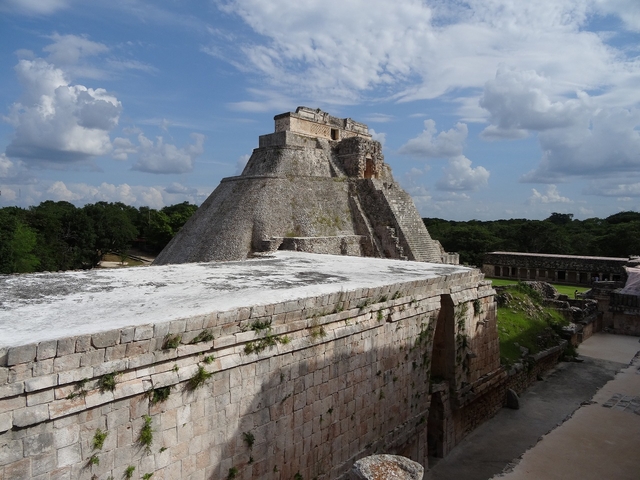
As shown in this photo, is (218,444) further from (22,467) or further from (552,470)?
(552,470)

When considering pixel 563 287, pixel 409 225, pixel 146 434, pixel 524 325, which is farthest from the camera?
pixel 563 287

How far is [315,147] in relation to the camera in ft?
81.5

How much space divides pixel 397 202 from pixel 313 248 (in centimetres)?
676

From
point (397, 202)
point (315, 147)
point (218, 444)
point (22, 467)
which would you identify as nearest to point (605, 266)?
point (397, 202)

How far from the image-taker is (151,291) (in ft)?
21.9

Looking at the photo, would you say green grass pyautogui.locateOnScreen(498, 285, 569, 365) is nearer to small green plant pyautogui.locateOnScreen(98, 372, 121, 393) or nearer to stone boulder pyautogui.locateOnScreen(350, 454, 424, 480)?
stone boulder pyautogui.locateOnScreen(350, 454, 424, 480)

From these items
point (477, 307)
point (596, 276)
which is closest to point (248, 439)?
point (477, 307)

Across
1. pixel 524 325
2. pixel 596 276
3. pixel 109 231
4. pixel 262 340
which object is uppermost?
pixel 109 231

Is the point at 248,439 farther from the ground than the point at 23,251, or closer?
closer

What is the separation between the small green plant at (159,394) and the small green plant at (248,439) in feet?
3.97

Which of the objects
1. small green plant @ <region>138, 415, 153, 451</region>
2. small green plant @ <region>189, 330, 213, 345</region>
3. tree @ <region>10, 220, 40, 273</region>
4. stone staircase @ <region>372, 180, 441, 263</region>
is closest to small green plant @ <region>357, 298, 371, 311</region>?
small green plant @ <region>189, 330, 213, 345</region>

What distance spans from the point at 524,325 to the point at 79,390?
48.9 feet

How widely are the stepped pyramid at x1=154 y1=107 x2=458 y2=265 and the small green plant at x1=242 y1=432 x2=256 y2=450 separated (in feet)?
41.2

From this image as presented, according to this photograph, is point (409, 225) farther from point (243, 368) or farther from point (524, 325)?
point (243, 368)
